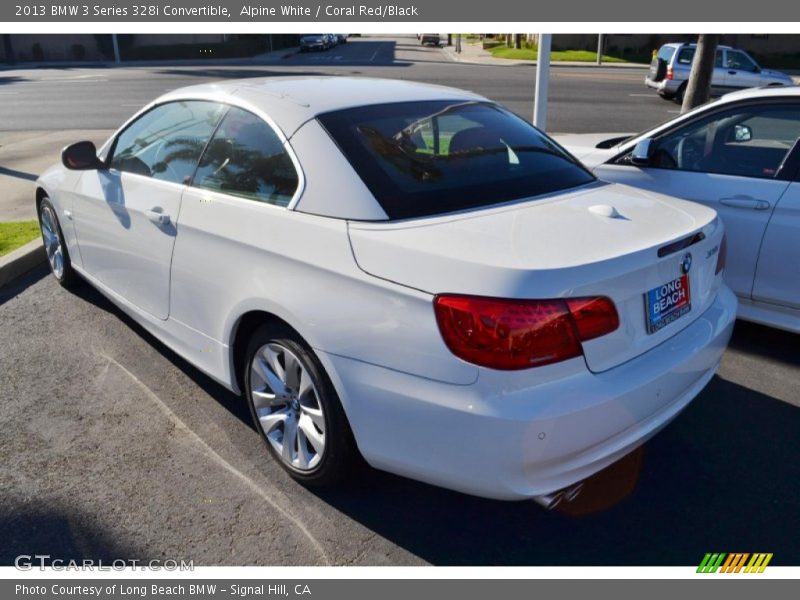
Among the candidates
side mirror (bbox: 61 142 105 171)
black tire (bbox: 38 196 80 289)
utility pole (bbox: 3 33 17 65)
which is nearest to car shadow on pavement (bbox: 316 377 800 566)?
side mirror (bbox: 61 142 105 171)

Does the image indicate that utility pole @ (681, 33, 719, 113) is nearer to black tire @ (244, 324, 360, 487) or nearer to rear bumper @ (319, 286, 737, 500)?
rear bumper @ (319, 286, 737, 500)

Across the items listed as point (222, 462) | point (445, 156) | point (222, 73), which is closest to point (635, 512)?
point (445, 156)

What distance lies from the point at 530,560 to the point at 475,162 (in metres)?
1.71

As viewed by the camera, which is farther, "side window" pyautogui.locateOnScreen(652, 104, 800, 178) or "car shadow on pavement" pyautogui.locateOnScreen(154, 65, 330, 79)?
"car shadow on pavement" pyautogui.locateOnScreen(154, 65, 330, 79)

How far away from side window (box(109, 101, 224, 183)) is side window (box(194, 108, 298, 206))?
123 mm

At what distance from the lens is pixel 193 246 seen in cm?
344

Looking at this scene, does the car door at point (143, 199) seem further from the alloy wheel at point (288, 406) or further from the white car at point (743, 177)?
the white car at point (743, 177)

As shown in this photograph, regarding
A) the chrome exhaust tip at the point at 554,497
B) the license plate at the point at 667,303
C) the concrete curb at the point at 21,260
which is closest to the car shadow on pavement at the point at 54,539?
the chrome exhaust tip at the point at 554,497

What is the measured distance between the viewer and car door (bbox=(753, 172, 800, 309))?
4.09m

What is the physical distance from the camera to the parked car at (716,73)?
19.7 m

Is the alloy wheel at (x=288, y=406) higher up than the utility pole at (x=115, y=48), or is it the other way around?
the alloy wheel at (x=288, y=406)

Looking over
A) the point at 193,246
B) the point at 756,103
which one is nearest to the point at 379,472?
the point at 193,246

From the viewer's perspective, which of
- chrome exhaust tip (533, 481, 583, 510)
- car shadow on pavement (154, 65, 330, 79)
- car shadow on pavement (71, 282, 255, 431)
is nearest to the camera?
chrome exhaust tip (533, 481, 583, 510)

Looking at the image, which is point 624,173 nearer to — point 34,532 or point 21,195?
point 34,532
